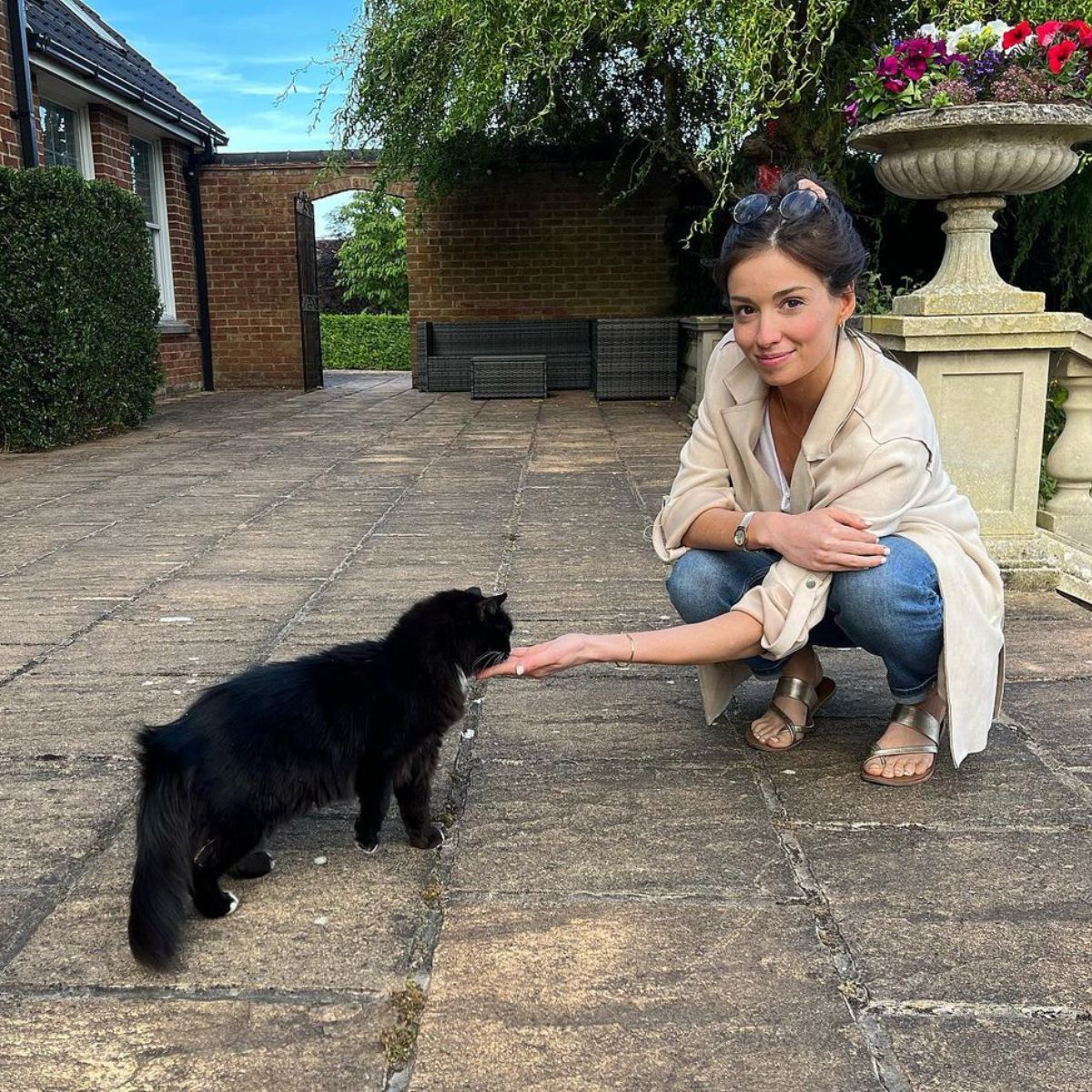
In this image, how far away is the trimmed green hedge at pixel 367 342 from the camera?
22438 mm

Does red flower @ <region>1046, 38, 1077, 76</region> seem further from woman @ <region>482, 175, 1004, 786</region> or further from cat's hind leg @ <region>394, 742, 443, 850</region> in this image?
cat's hind leg @ <region>394, 742, 443, 850</region>

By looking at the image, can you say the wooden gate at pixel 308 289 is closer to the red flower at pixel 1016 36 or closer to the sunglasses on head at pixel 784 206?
the red flower at pixel 1016 36

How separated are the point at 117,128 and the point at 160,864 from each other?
1254cm

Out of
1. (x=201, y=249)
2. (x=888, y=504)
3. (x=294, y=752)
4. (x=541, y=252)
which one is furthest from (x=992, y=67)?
(x=201, y=249)

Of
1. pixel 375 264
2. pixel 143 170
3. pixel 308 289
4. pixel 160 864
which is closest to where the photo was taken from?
pixel 160 864

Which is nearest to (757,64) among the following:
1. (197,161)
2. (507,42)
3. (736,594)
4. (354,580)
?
(507,42)

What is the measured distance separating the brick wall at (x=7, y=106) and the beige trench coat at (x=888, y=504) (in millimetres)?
8682

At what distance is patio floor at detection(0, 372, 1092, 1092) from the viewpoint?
59.6 inches

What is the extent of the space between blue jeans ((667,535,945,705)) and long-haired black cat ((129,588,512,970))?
1.95 feet

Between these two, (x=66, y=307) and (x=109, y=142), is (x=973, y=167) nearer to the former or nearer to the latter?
(x=66, y=307)

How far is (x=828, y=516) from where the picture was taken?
2240 mm

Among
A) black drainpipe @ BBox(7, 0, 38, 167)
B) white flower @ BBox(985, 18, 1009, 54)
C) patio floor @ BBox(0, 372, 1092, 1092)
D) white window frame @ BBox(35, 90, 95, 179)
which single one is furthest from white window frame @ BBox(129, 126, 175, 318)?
white flower @ BBox(985, 18, 1009, 54)

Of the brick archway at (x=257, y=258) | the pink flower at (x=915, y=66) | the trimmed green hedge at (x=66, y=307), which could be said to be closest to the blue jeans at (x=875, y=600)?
the pink flower at (x=915, y=66)

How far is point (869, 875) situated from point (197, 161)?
1513cm
